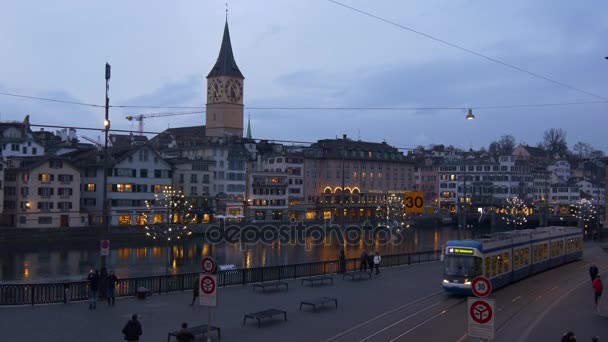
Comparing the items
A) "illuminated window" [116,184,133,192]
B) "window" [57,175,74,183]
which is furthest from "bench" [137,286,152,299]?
"illuminated window" [116,184,133,192]

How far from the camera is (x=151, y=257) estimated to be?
5016 centimetres

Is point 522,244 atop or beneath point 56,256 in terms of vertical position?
atop

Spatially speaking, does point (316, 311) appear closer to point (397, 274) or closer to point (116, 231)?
point (397, 274)

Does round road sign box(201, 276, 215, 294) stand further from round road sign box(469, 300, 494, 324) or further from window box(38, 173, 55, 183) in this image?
window box(38, 173, 55, 183)

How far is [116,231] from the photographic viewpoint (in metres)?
60.8

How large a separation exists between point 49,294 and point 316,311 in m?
8.60

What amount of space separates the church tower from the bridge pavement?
108 meters

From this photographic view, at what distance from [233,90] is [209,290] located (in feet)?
401

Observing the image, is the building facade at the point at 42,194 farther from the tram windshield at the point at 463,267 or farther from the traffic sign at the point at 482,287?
the traffic sign at the point at 482,287

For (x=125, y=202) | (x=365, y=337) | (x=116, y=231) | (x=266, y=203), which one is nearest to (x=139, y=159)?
(x=125, y=202)

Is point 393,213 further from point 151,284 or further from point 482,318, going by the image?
point 482,318

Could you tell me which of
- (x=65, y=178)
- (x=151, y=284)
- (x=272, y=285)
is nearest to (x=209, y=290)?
(x=151, y=284)

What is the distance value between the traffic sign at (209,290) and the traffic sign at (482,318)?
18.1ft

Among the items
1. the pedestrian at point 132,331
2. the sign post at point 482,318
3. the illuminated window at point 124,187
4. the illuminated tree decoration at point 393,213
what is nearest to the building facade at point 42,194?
the illuminated window at point 124,187
